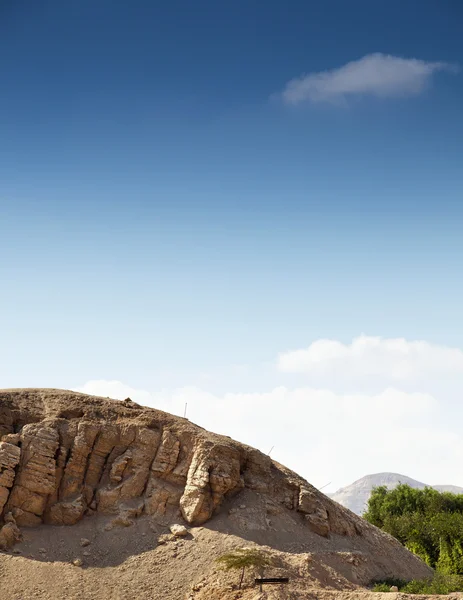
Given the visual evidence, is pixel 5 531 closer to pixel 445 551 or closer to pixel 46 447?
pixel 46 447

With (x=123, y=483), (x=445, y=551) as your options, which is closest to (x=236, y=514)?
(x=123, y=483)

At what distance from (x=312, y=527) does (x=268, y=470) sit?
470 cm

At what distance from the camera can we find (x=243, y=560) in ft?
114

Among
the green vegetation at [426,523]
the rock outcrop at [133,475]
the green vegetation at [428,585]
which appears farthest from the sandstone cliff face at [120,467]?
the green vegetation at [426,523]

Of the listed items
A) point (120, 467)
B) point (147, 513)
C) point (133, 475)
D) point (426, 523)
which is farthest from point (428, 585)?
point (120, 467)

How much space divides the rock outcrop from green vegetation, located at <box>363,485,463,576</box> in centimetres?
808

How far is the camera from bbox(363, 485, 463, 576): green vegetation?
52000 mm

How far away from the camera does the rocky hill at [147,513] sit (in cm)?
3509

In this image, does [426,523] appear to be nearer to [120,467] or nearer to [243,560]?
[243,560]

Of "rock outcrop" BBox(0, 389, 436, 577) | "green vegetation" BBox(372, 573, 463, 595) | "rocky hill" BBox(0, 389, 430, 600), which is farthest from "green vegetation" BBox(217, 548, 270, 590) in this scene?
"green vegetation" BBox(372, 573, 463, 595)

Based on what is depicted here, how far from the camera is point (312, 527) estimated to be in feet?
138

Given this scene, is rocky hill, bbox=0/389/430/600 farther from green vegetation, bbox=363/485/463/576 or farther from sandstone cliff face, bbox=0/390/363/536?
green vegetation, bbox=363/485/463/576

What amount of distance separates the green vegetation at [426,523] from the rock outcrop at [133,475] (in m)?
8.08

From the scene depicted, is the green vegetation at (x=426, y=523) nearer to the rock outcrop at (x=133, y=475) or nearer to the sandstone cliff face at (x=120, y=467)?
the rock outcrop at (x=133, y=475)
